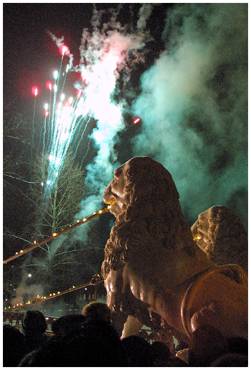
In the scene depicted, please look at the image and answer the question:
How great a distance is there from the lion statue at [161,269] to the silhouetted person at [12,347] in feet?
3.96

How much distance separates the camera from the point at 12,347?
8.12 ft

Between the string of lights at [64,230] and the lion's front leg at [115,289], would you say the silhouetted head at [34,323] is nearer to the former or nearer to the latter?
the lion's front leg at [115,289]

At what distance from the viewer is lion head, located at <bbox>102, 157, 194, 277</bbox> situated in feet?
11.8

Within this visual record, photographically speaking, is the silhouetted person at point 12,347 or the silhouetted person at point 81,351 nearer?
the silhouetted person at point 81,351

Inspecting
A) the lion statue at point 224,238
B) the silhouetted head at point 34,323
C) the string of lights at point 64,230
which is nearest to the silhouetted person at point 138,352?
the silhouetted head at point 34,323

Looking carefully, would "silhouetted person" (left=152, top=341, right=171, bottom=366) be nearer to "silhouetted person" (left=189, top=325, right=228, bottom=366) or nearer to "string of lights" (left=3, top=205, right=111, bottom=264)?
"silhouetted person" (left=189, top=325, right=228, bottom=366)

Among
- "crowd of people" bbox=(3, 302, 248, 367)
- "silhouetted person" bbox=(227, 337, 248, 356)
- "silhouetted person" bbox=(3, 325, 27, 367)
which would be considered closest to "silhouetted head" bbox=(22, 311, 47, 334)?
"crowd of people" bbox=(3, 302, 248, 367)

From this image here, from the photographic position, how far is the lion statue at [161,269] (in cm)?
311

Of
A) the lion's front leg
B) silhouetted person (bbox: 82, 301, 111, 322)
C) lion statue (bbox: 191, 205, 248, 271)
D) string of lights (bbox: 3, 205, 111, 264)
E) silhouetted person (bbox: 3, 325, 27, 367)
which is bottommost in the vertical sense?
silhouetted person (bbox: 3, 325, 27, 367)

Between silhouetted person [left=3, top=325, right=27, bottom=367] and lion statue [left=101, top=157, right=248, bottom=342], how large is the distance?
1.21m

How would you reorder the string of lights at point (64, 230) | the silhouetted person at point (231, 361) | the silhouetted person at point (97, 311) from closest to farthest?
the silhouetted person at point (231, 361), the silhouetted person at point (97, 311), the string of lights at point (64, 230)

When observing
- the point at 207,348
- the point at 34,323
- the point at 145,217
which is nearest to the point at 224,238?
the point at 145,217

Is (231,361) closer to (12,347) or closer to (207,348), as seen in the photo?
(207,348)

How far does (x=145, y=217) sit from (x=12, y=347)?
1.71 metres
